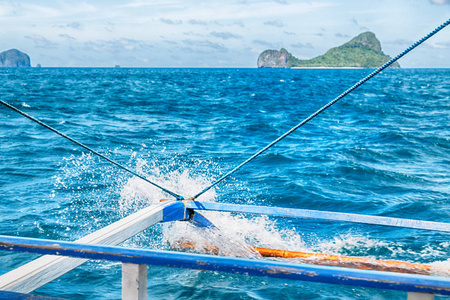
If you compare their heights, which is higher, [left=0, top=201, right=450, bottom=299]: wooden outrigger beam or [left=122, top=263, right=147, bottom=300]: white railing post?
[left=0, top=201, right=450, bottom=299]: wooden outrigger beam

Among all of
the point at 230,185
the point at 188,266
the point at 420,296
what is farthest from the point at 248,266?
the point at 230,185

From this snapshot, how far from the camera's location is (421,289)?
2084 millimetres

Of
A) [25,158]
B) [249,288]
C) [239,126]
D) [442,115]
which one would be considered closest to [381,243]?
[249,288]

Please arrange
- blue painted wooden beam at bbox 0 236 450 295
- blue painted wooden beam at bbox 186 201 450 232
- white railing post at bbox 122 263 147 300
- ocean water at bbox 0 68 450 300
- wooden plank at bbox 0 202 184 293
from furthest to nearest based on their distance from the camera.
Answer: ocean water at bbox 0 68 450 300 < blue painted wooden beam at bbox 186 201 450 232 < wooden plank at bbox 0 202 184 293 < white railing post at bbox 122 263 147 300 < blue painted wooden beam at bbox 0 236 450 295

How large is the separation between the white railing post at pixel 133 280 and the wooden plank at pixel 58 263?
907 millimetres

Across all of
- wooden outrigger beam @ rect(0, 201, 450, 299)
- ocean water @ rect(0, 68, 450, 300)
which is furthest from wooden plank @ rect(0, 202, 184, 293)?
ocean water @ rect(0, 68, 450, 300)

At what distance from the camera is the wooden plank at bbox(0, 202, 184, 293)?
3021 millimetres

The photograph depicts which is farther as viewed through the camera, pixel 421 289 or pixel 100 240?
pixel 100 240

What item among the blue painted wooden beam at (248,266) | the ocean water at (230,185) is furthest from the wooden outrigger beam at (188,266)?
the ocean water at (230,185)

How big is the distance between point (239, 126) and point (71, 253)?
1907 centimetres

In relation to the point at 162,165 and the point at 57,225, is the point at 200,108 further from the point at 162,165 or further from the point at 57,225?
the point at 57,225

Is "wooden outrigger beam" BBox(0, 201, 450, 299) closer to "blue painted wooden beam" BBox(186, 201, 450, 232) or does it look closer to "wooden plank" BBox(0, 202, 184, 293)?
"wooden plank" BBox(0, 202, 184, 293)

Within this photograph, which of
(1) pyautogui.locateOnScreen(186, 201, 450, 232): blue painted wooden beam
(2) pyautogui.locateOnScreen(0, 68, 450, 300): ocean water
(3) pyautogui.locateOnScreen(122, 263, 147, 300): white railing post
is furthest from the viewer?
(2) pyautogui.locateOnScreen(0, 68, 450, 300): ocean water

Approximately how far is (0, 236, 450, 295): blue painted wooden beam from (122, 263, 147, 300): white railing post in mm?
150
